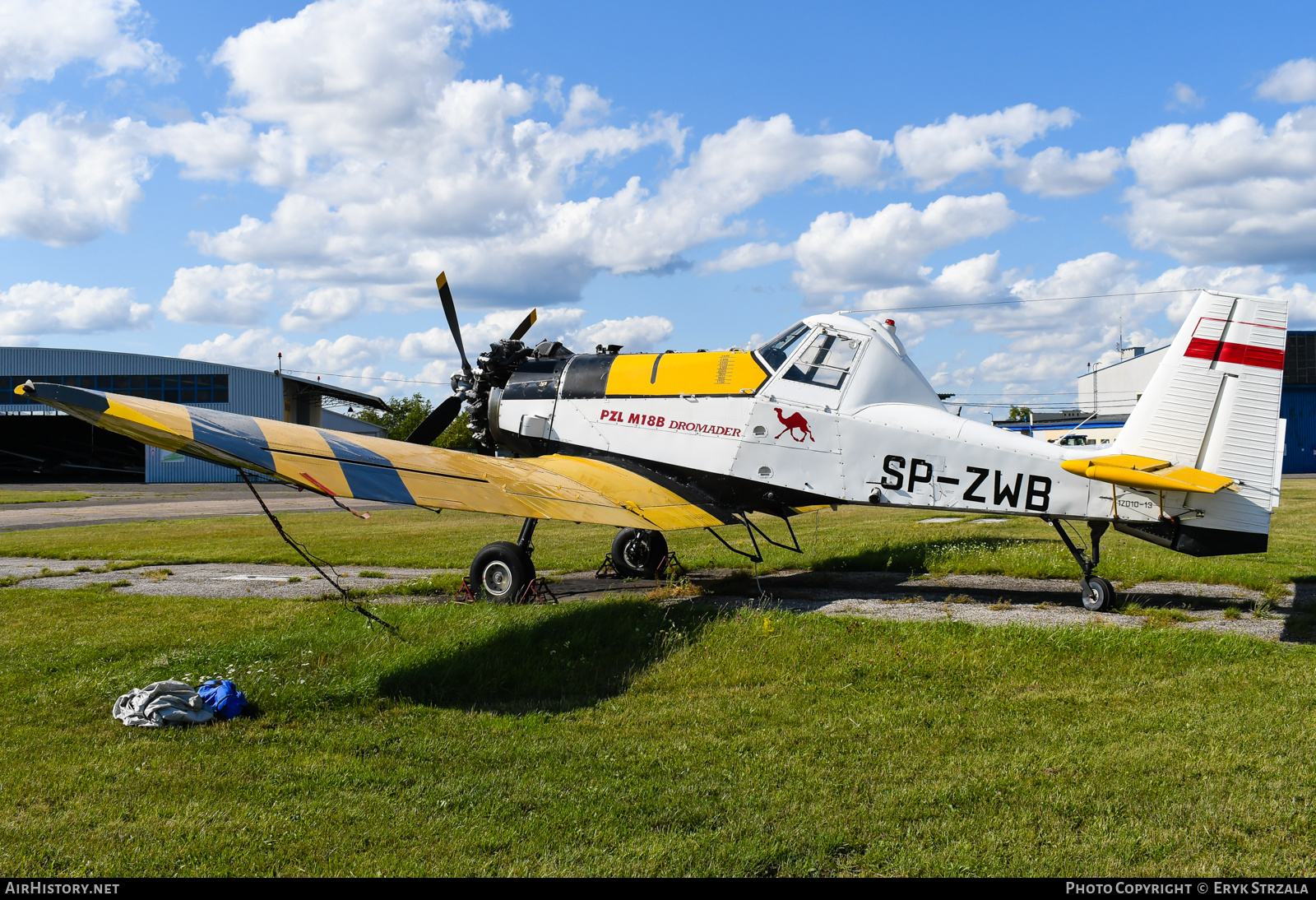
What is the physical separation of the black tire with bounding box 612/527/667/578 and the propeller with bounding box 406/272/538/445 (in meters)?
2.98

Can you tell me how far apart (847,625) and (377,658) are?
4287mm

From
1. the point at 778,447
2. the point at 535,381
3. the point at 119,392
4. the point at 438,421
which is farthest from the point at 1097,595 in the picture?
the point at 119,392

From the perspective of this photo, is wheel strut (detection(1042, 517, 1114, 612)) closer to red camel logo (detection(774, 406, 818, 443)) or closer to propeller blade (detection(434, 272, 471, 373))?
red camel logo (detection(774, 406, 818, 443))

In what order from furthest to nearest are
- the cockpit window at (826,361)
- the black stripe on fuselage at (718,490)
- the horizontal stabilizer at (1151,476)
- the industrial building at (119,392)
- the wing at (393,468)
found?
1. the industrial building at (119,392)
2. the black stripe on fuselage at (718,490)
3. the cockpit window at (826,361)
4. the horizontal stabilizer at (1151,476)
5. the wing at (393,468)

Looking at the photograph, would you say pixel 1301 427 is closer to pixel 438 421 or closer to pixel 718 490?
pixel 718 490

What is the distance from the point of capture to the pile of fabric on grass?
5.81 meters

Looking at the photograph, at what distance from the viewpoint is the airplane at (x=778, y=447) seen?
7961 millimetres

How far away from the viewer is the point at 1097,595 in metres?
9.48

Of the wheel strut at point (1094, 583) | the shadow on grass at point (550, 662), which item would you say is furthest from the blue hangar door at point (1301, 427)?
the shadow on grass at point (550, 662)

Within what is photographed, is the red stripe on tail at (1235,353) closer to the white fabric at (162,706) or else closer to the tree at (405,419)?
the white fabric at (162,706)

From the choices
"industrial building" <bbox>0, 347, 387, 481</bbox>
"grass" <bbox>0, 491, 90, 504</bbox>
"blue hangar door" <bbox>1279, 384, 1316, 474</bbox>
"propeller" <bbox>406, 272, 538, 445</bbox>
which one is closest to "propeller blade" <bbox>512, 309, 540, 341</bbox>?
"propeller" <bbox>406, 272, 538, 445</bbox>

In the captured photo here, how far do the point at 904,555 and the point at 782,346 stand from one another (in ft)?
15.7

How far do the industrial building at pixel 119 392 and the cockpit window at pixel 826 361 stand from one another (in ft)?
143
